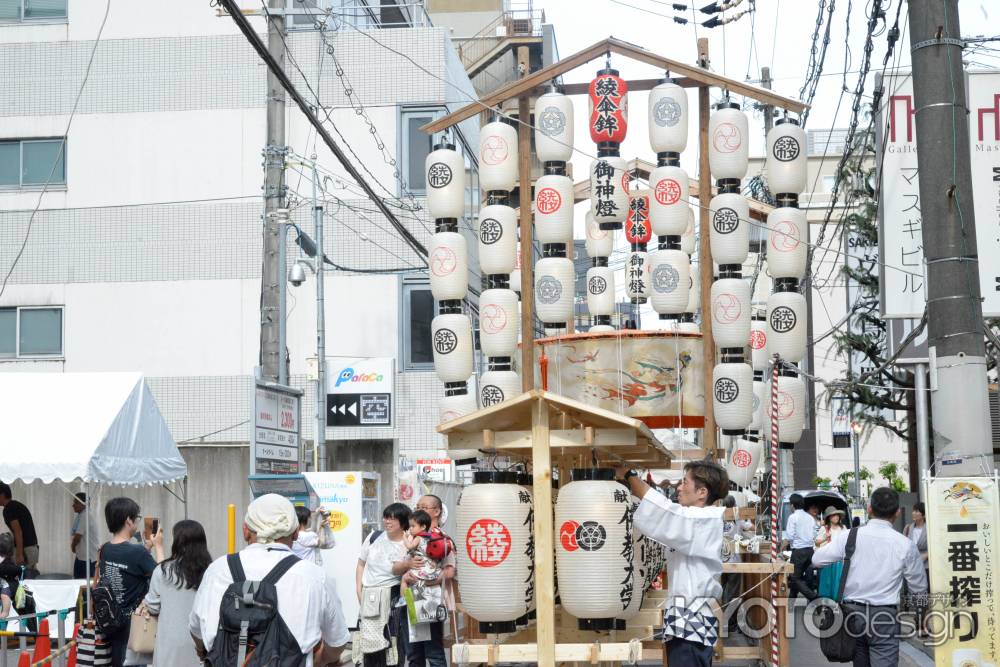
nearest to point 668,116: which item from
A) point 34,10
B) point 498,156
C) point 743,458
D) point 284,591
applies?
point 498,156

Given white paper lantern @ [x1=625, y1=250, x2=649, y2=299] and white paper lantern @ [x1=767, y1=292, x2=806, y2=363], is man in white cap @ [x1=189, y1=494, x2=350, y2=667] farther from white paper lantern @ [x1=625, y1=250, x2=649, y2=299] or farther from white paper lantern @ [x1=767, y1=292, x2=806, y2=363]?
white paper lantern @ [x1=625, y1=250, x2=649, y2=299]

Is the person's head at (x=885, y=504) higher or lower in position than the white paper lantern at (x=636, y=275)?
lower

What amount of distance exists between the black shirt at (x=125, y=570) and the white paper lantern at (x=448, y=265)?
291 inches

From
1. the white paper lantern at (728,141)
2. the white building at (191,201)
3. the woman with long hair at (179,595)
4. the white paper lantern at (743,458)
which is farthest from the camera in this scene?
the white building at (191,201)

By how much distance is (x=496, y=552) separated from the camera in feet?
28.2

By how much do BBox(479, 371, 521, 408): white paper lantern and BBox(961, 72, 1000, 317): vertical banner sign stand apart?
6.08m

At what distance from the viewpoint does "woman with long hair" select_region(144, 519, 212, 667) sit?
8102mm

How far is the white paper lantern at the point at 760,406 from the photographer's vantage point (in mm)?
17172

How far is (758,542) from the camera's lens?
47.4ft

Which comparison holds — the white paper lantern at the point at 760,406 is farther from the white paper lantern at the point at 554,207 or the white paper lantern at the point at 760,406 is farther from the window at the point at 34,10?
the window at the point at 34,10

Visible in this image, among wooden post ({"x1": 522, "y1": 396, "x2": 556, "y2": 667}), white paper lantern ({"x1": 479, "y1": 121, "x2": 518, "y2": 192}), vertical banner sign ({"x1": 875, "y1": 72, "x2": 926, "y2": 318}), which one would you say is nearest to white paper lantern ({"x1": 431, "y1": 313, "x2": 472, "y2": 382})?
white paper lantern ({"x1": 479, "y1": 121, "x2": 518, "y2": 192})

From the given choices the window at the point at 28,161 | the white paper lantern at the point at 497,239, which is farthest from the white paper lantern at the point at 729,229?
the window at the point at 28,161

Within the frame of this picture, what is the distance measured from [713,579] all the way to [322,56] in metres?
21.0

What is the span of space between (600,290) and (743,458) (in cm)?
363
